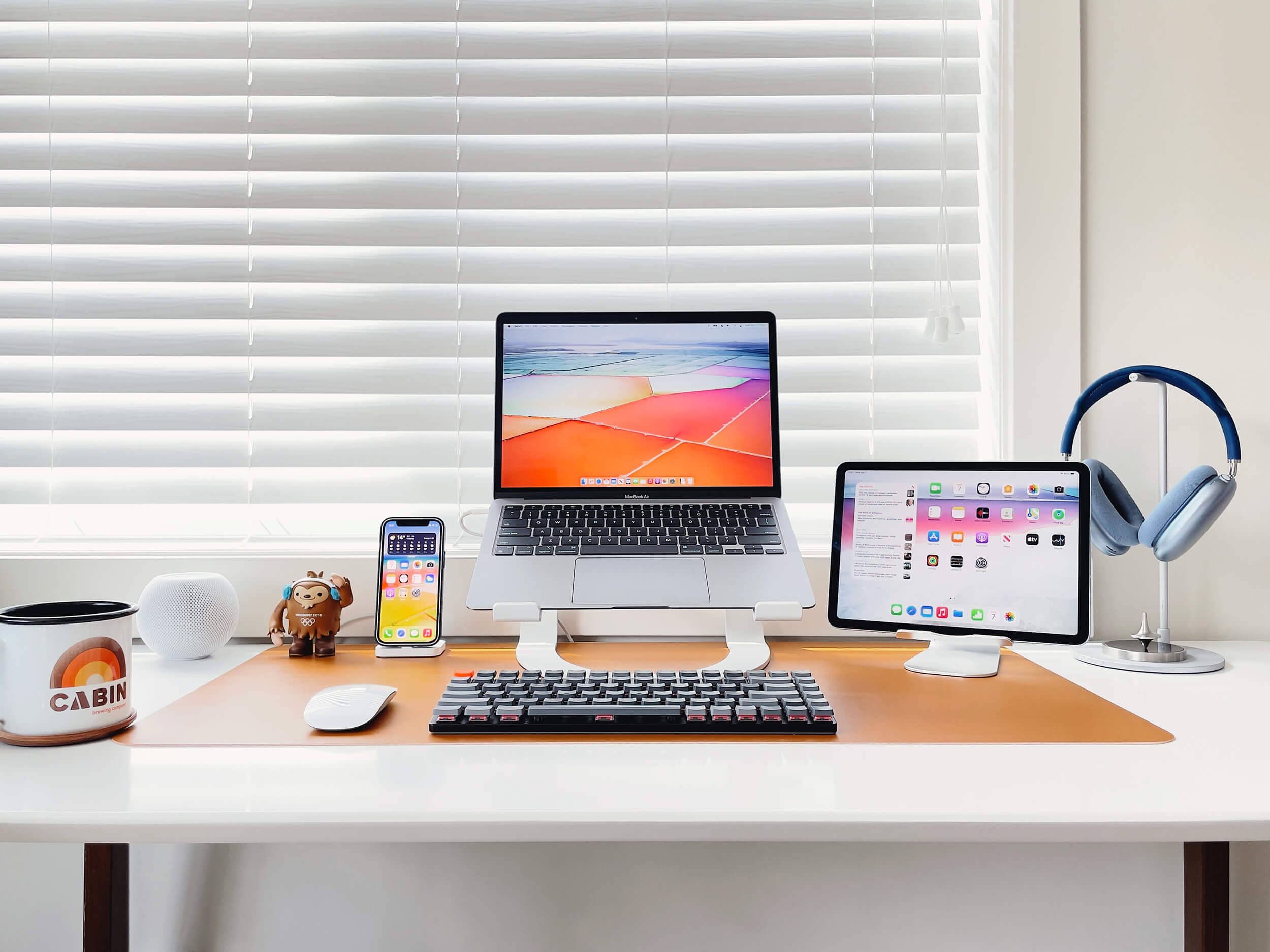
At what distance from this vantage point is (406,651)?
1.04m

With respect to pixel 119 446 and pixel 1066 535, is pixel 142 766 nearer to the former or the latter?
pixel 119 446

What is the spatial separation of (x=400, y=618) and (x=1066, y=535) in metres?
0.87

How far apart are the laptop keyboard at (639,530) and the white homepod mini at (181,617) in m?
0.40

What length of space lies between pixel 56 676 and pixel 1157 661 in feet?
3.98

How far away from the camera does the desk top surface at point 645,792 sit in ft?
1.76

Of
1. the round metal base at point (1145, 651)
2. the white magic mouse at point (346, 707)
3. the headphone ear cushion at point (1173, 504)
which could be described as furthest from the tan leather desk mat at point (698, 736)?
the headphone ear cushion at point (1173, 504)

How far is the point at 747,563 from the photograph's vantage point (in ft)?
3.21

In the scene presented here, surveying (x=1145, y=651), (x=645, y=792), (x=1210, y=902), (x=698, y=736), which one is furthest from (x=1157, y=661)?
(x=645, y=792)

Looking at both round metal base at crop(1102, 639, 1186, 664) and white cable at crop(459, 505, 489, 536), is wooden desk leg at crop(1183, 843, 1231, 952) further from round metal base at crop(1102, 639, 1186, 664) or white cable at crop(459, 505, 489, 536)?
white cable at crop(459, 505, 489, 536)

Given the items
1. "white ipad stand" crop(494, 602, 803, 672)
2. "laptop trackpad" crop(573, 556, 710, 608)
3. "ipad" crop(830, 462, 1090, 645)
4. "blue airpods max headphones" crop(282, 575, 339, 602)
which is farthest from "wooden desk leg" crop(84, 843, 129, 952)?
"ipad" crop(830, 462, 1090, 645)

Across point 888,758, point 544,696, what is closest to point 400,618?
point 544,696

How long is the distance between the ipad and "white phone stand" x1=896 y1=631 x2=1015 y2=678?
3 centimetres

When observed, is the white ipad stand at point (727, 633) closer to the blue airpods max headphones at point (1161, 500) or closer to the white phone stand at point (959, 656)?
the white phone stand at point (959, 656)

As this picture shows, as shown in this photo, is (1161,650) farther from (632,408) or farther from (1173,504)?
(632,408)
